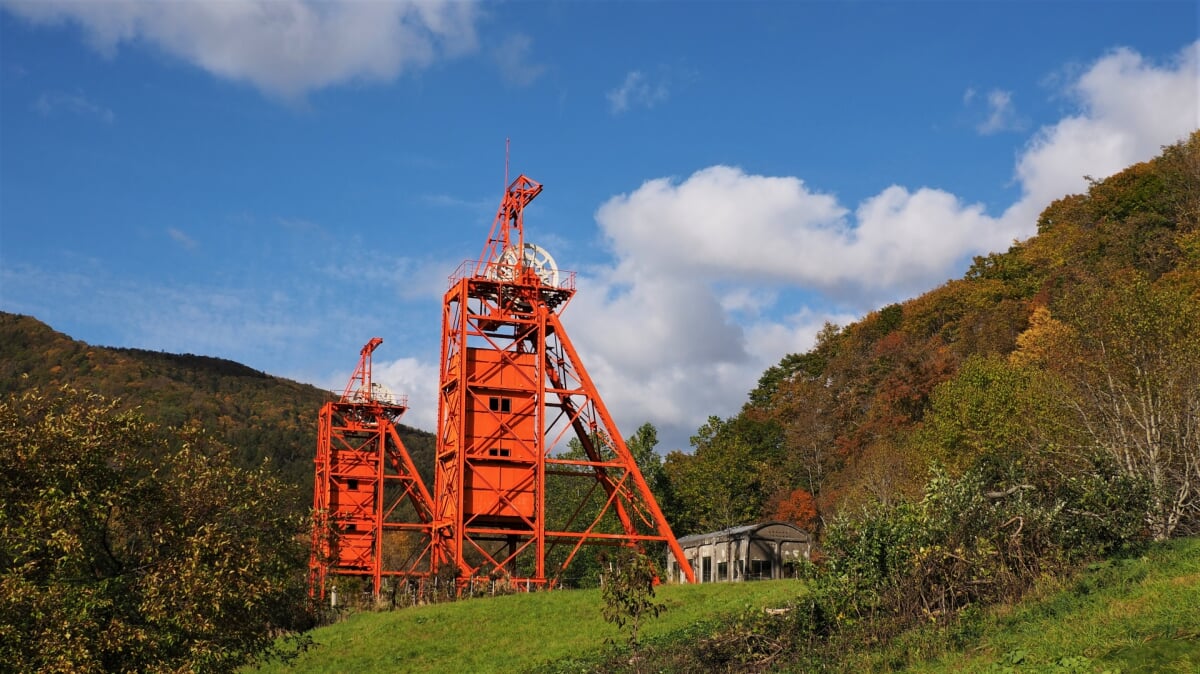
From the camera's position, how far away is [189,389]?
127250 millimetres

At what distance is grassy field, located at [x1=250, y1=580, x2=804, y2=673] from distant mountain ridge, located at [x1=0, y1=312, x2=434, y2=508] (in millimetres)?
64461

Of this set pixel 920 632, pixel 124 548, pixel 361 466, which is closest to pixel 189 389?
pixel 361 466

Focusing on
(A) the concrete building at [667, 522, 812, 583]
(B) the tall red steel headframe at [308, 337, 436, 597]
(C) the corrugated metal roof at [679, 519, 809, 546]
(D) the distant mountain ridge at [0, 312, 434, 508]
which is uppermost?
(D) the distant mountain ridge at [0, 312, 434, 508]

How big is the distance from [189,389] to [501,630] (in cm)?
10508

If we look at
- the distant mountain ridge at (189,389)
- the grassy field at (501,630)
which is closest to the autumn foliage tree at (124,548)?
the grassy field at (501,630)

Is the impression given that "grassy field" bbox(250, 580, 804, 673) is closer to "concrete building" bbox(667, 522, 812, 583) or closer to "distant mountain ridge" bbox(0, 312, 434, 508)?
"concrete building" bbox(667, 522, 812, 583)

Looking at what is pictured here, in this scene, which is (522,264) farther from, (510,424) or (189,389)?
(189,389)

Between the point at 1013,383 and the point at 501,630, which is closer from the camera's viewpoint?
the point at 501,630

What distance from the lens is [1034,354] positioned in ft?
164

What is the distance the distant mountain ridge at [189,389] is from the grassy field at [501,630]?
6446cm

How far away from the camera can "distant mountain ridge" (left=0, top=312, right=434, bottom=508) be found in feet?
357

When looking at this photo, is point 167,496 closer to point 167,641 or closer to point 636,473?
point 167,641

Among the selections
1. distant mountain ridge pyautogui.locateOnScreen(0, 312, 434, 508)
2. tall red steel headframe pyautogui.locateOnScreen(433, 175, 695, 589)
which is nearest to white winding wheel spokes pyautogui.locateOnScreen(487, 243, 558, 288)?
tall red steel headframe pyautogui.locateOnScreen(433, 175, 695, 589)

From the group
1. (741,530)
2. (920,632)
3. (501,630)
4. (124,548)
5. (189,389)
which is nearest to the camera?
(124,548)
